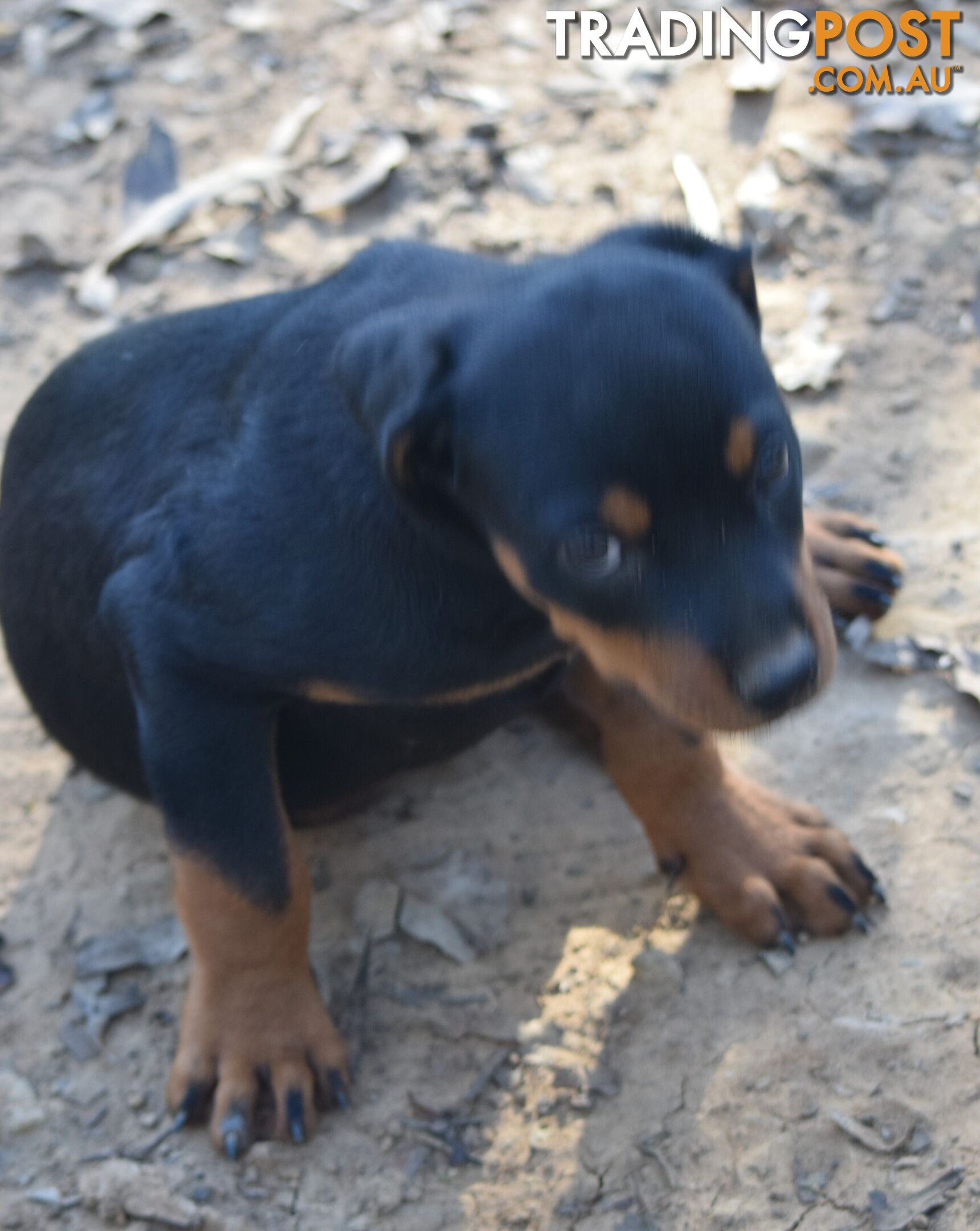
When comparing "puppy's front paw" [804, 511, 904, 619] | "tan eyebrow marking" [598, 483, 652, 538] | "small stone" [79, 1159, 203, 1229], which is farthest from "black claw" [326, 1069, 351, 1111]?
"puppy's front paw" [804, 511, 904, 619]

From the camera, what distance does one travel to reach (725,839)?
3.24 meters

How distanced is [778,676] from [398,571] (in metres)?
0.79

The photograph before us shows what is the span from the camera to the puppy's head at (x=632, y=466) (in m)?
2.15

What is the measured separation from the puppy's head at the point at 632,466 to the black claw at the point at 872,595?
136 cm

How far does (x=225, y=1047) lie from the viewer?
3.12 metres

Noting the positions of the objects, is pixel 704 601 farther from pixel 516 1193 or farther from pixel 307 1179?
pixel 307 1179

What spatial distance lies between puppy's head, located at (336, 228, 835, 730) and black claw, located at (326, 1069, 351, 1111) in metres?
1.28

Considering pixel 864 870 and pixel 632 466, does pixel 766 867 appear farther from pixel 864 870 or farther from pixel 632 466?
pixel 632 466

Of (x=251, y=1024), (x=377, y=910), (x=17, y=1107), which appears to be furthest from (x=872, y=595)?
(x=17, y=1107)

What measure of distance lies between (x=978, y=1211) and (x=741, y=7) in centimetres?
504

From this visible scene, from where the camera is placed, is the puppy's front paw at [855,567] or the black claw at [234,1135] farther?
the puppy's front paw at [855,567]

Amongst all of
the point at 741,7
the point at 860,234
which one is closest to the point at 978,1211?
the point at 860,234

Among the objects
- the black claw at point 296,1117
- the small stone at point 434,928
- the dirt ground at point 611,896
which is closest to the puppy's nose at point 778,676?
the dirt ground at point 611,896

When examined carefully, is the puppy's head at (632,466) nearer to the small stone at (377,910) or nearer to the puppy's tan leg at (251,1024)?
the puppy's tan leg at (251,1024)
